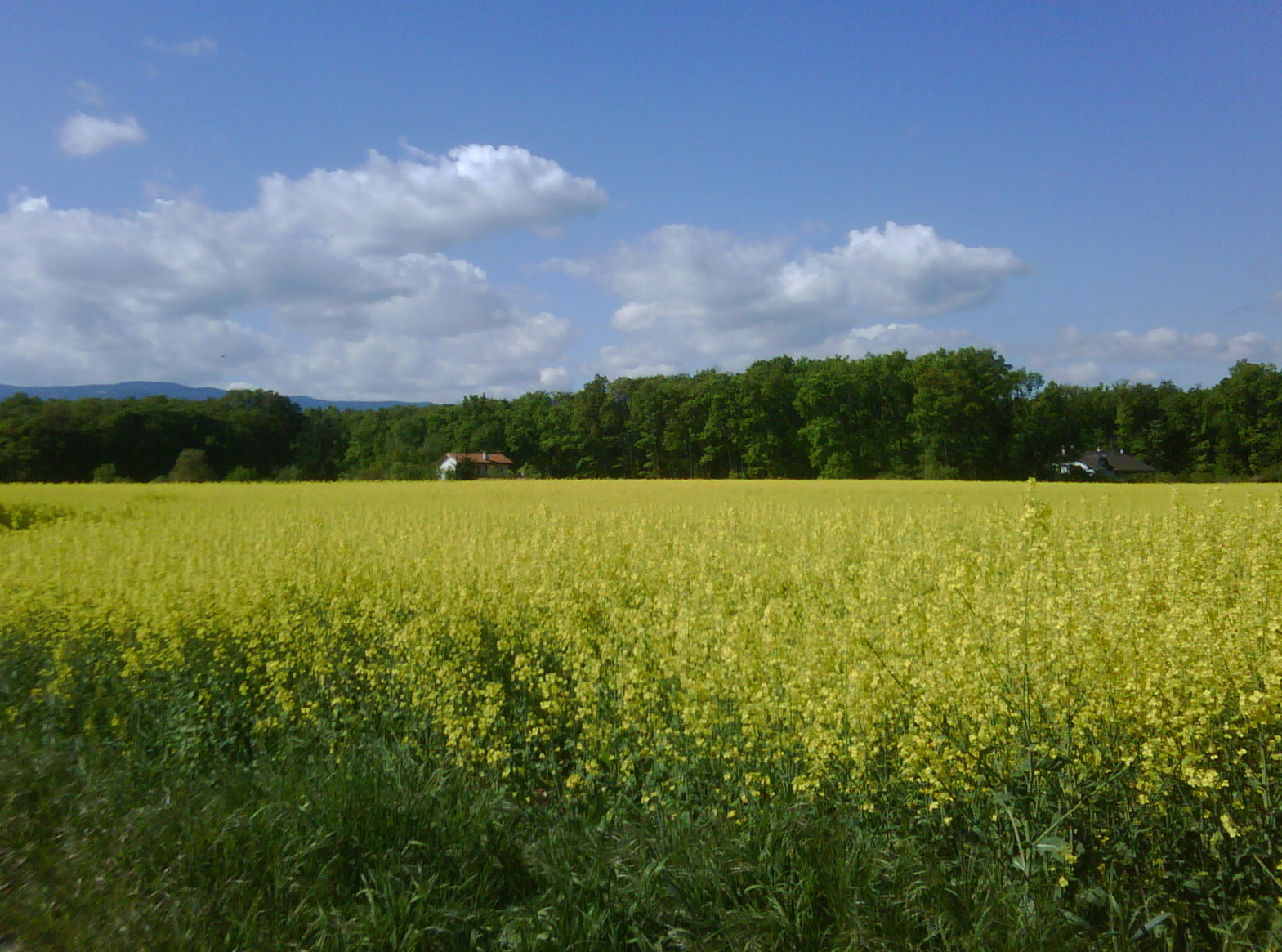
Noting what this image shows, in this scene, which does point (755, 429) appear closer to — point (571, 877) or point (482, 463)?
point (482, 463)

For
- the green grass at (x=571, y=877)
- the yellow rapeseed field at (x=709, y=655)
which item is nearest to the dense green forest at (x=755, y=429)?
the yellow rapeseed field at (x=709, y=655)

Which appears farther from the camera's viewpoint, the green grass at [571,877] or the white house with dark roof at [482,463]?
the white house with dark roof at [482,463]

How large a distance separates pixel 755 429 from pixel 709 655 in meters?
56.0

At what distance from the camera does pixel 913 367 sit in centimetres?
5803

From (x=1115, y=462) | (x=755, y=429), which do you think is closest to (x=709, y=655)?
(x=755, y=429)

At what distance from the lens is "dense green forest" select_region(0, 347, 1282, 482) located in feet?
136

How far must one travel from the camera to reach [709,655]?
4875 mm

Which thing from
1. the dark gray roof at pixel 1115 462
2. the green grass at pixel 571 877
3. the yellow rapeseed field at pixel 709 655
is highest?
the dark gray roof at pixel 1115 462

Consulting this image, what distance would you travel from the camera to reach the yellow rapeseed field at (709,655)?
3596 mm

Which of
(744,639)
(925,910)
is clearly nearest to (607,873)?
(925,910)

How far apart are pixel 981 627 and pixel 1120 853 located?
1.32 metres

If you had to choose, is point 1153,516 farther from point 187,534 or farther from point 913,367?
point 913,367

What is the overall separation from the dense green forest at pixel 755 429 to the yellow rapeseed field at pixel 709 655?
3583 cm

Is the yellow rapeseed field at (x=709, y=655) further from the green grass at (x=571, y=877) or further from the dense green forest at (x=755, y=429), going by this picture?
the dense green forest at (x=755, y=429)
